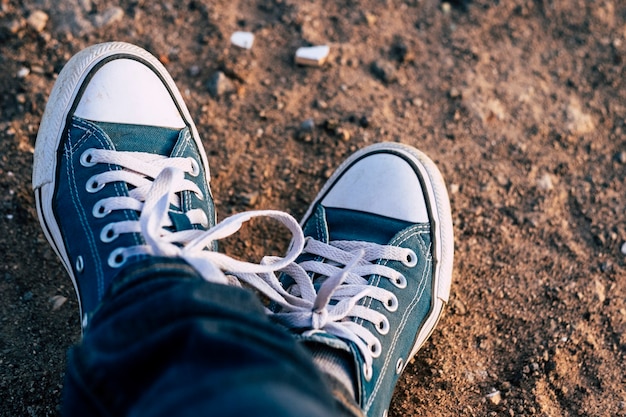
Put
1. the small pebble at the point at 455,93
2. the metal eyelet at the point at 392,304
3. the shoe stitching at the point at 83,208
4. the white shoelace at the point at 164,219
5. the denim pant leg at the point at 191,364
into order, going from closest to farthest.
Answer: the denim pant leg at the point at 191,364 → the white shoelace at the point at 164,219 → the shoe stitching at the point at 83,208 → the metal eyelet at the point at 392,304 → the small pebble at the point at 455,93

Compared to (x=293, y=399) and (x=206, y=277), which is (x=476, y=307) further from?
(x=293, y=399)

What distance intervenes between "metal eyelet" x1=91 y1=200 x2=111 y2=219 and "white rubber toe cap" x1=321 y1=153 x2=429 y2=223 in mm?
648

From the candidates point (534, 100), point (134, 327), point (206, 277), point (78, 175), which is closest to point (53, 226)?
point (78, 175)

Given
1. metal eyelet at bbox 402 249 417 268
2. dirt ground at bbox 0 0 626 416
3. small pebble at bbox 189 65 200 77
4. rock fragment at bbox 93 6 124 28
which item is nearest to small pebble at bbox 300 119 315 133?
dirt ground at bbox 0 0 626 416

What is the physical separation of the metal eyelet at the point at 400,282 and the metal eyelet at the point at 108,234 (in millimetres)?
763

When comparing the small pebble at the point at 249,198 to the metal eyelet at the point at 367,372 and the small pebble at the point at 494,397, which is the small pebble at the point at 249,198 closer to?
the metal eyelet at the point at 367,372

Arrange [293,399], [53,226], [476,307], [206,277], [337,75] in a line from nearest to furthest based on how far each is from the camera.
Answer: [293,399], [206,277], [53,226], [476,307], [337,75]

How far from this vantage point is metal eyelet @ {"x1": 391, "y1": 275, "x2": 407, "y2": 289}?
172 cm

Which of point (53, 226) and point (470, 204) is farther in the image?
point (470, 204)

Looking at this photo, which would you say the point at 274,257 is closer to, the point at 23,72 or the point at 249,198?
the point at 249,198

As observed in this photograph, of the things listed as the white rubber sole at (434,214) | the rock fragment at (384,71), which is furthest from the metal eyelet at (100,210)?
the rock fragment at (384,71)

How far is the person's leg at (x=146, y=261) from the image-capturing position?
0.92 metres

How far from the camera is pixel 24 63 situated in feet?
6.57

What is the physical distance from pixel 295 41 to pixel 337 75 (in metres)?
0.20
